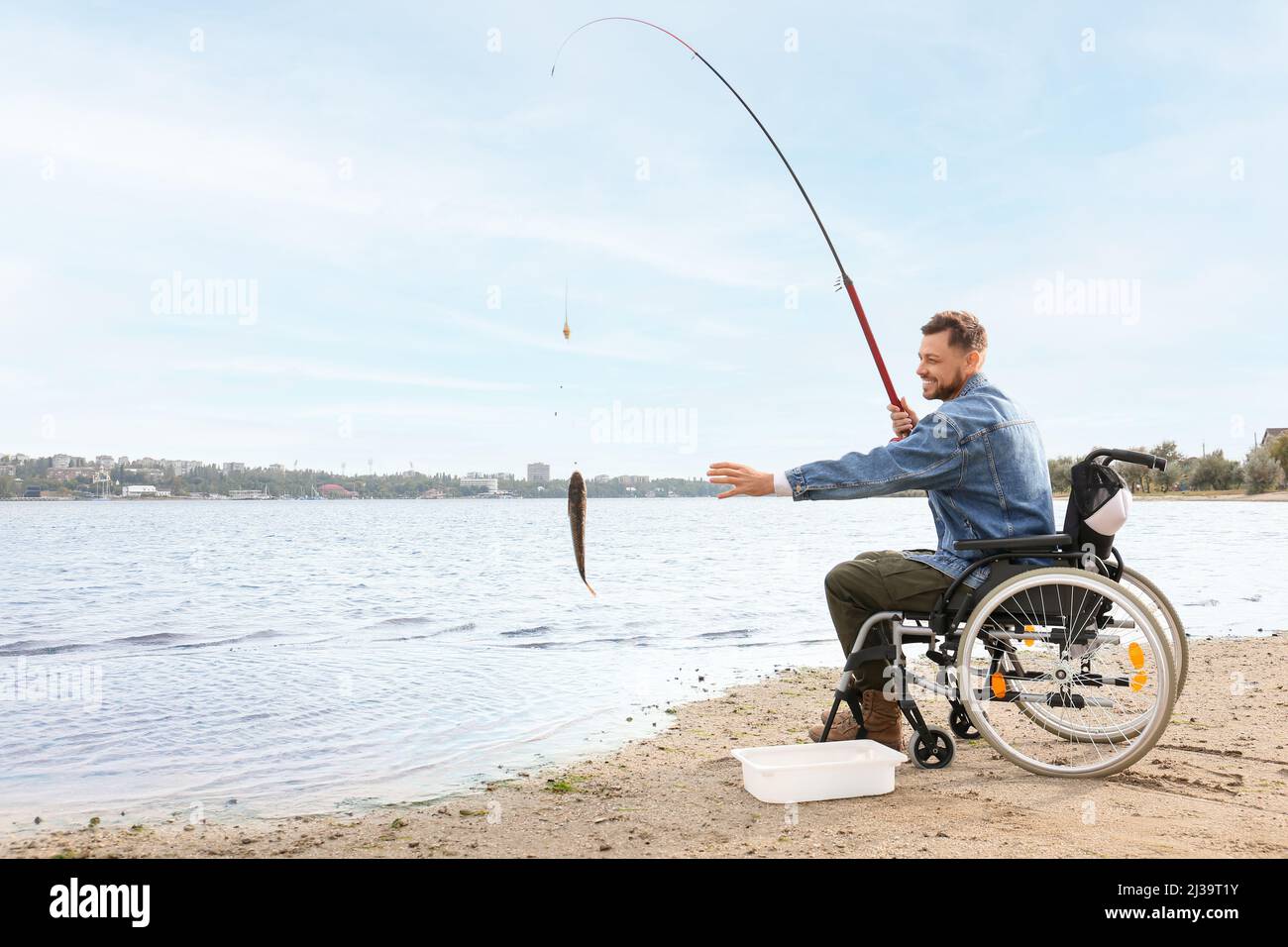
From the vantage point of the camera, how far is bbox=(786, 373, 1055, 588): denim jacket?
4121mm

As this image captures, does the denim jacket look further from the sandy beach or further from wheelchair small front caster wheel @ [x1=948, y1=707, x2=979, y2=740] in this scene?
wheelchair small front caster wheel @ [x1=948, y1=707, x2=979, y2=740]

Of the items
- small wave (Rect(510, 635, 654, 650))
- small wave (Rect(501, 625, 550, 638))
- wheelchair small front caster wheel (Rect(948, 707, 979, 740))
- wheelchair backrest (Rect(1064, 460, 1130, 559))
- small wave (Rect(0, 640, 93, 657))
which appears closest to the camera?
wheelchair backrest (Rect(1064, 460, 1130, 559))

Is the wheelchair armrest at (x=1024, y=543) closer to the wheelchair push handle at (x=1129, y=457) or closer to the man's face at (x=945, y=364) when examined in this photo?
the wheelchair push handle at (x=1129, y=457)

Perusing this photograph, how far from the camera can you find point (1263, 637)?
956 cm

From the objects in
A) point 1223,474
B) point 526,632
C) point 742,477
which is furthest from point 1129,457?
point 1223,474

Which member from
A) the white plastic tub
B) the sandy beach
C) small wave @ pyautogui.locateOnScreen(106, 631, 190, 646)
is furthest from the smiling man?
small wave @ pyautogui.locateOnScreen(106, 631, 190, 646)

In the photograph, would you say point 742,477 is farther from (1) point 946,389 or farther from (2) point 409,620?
(2) point 409,620

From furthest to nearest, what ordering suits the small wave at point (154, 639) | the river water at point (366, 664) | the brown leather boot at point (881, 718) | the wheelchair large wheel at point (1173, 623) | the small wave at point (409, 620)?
the small wave at point (409, 620), the small wave at point (154, 639), the river water at point (366, 664), the brown leather boot at point (881, 718), the wheelchair large wheel at point (1173, 623)

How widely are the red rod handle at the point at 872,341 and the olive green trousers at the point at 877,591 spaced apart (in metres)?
0.81

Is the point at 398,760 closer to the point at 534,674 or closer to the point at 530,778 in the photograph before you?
the point at 530,778

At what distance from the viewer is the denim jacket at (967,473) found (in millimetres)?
4121

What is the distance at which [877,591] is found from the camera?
172 inches

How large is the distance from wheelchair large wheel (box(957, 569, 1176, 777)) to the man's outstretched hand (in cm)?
104

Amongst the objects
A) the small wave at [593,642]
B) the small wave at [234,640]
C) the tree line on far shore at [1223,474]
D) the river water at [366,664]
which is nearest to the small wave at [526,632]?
the river water at [366,664]
